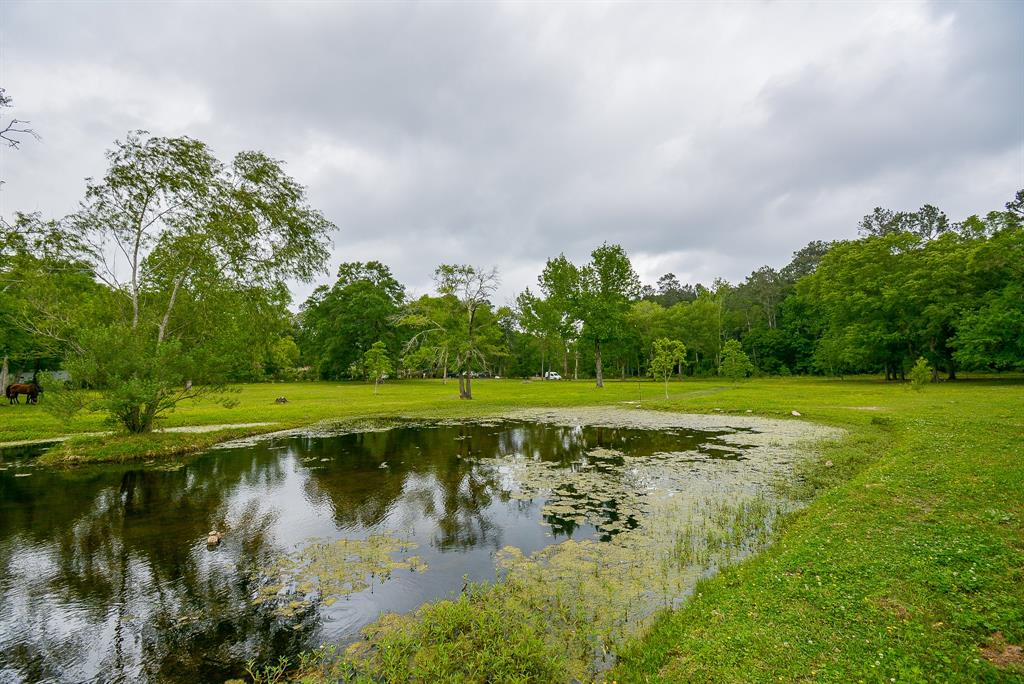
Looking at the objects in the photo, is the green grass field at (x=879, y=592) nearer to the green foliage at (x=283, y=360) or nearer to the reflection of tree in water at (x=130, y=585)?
the reflection of tree in water at (x=130, y=585)

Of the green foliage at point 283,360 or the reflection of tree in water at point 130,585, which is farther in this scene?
the green foliage at point 283,360

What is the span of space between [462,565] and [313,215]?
73.6 feet

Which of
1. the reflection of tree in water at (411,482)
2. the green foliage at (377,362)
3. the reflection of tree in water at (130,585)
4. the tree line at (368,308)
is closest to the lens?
the reflection of tree in water at (130,585)

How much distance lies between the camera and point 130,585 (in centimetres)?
758

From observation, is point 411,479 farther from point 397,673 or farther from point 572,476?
point 397,673

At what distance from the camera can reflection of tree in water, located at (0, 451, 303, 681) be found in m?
5.74

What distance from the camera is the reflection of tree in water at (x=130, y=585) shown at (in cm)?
574

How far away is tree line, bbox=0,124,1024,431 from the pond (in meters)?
5.04

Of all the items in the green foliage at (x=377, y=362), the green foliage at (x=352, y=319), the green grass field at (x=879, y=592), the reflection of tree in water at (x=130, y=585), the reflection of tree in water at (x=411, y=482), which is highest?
the green foliage at (x=352, y=319)

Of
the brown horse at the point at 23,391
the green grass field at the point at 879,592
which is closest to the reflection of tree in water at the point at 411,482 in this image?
the green grass field at the point at 879,592

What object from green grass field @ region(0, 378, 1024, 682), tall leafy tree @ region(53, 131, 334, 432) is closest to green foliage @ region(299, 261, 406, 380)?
tall leafy tree @ region(53, 131, 334, 432)

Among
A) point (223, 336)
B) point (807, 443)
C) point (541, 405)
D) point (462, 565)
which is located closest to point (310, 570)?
point (462, 565)

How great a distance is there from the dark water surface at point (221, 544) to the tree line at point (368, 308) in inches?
201

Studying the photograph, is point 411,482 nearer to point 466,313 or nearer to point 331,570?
point 331,570
